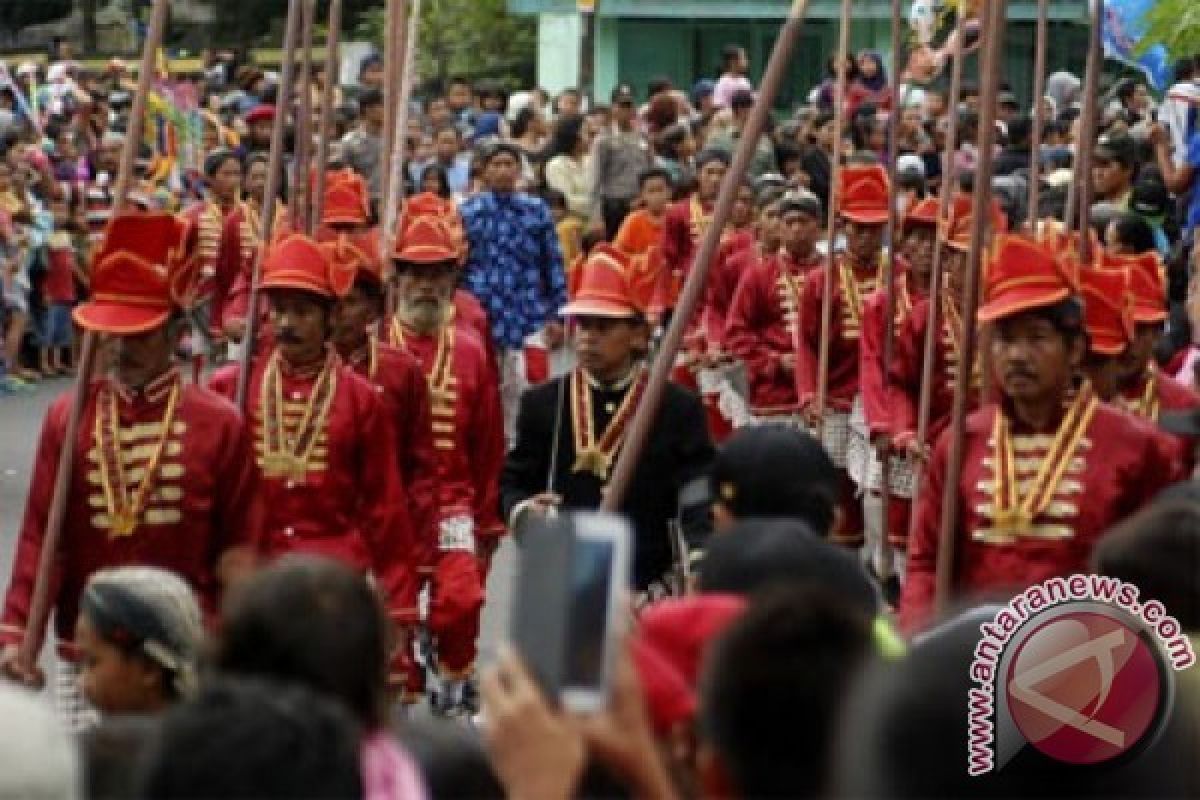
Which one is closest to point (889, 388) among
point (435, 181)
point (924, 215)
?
point (924, 215)

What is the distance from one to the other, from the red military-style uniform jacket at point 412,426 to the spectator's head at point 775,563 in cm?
434

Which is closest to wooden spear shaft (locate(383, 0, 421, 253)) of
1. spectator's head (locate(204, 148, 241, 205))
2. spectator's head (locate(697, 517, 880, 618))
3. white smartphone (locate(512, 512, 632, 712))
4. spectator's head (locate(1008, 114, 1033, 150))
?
spectator's head (locate(697, 517, 880, 618))

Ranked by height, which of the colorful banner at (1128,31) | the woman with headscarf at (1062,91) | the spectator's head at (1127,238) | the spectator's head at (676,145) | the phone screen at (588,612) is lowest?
the spectator's head at (676,145)

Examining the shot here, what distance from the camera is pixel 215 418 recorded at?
8.94 meters

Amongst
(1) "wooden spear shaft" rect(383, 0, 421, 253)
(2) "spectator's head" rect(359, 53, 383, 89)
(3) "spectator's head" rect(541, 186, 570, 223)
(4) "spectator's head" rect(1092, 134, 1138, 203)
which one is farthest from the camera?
(2) "spectator's head" rect(359, 53, 383, 89)

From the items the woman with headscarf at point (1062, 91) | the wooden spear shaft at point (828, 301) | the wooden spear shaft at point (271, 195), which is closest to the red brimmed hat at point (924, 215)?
the wooden spear shaft at point (828, 301)

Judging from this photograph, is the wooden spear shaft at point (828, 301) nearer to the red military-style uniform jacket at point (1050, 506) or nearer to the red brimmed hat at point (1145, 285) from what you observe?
the red brimmed hat at point (1145, 285)

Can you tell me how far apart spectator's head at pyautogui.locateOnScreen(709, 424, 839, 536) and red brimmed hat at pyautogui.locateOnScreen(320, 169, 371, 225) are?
23.0ft

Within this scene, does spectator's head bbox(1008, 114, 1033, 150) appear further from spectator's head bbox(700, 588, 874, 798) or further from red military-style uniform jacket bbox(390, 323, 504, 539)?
spectator's head bbox(700, 588, 874, 798)

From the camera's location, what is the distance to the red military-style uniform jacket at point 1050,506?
844 centimetres

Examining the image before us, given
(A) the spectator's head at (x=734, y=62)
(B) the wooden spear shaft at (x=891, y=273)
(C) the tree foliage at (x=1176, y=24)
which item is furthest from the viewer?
(A) the spectator's head at (x=734, y=62)

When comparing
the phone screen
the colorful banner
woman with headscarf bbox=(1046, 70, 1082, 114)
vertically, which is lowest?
woman with headscarf bbox=(1046, 70, 1082, 114)

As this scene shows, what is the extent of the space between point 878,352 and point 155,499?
16.6ft

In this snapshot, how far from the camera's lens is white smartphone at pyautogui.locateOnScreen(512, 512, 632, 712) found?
4223mm
